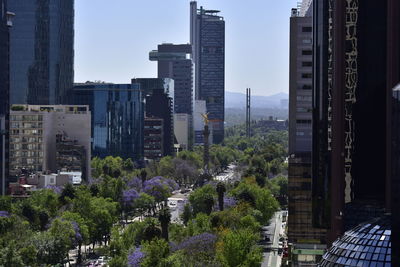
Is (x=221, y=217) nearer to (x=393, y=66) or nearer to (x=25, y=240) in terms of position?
(x=25, y=240)

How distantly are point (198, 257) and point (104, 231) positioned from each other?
3328cm

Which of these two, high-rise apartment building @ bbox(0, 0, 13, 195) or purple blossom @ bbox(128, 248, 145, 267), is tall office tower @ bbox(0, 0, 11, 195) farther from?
purple blossom @ bbox(128, 248, 145, 267)

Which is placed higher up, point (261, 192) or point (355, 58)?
point (355, 58)

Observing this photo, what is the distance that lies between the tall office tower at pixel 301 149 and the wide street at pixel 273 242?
11115mm

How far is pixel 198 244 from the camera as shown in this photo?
307 feet

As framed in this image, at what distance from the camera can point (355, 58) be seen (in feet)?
251

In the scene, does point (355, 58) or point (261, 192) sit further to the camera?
point (261, 192)

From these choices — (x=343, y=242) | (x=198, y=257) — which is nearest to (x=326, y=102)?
(x=198, y=257)

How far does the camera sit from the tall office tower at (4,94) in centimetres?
13650

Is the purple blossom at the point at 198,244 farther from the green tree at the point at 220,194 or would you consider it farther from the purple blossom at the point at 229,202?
the purple blossom at the point at 229,202

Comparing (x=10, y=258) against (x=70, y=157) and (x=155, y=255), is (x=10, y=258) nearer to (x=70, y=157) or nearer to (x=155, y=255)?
(x=155, y=255)

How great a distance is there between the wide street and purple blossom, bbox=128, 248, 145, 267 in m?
24.2

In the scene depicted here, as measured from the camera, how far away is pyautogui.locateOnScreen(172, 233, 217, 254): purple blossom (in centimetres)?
9200

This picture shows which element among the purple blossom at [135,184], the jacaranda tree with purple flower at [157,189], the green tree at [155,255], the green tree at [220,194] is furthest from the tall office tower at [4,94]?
the green tree at [155,255]
